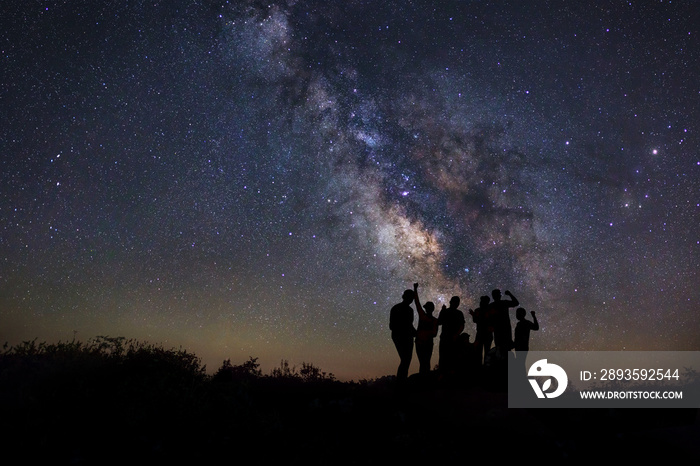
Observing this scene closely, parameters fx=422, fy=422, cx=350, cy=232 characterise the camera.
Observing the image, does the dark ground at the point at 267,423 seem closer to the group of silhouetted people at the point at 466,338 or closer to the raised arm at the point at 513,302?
the group of silhouetted people at the point at 466,338

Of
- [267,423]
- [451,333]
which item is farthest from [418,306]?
[267,423]

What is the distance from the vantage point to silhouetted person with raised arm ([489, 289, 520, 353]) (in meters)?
9.86

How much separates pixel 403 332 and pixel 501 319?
2.53m

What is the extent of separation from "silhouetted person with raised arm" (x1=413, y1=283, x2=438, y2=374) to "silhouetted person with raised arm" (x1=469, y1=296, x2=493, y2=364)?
46.5 inches

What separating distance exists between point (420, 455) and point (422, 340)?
3.45 metres

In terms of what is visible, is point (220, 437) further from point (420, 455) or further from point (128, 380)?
point (420, 455)

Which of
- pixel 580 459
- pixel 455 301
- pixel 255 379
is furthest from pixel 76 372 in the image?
pixel 580 459

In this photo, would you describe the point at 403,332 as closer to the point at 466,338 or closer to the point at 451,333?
the point at 451,333

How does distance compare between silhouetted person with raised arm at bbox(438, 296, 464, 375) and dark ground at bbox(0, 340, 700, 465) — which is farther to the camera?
silhouetted person with raised arm at bbox(438, 296, 464, 375)

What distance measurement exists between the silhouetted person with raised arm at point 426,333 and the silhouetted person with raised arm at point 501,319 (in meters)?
1.48

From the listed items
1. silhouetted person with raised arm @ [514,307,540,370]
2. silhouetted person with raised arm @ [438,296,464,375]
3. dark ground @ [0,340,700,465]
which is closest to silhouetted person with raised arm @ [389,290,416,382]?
dark ground @ [0,340,700,465]

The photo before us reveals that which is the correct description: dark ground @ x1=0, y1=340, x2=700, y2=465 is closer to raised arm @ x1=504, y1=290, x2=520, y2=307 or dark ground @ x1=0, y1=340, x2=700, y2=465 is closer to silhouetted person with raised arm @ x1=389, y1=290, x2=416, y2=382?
silhouetted person with raised arm @ x1=389, y1=290, x2=416, y2=382

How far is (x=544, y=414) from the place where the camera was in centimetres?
828

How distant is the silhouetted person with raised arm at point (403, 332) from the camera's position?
907cm
